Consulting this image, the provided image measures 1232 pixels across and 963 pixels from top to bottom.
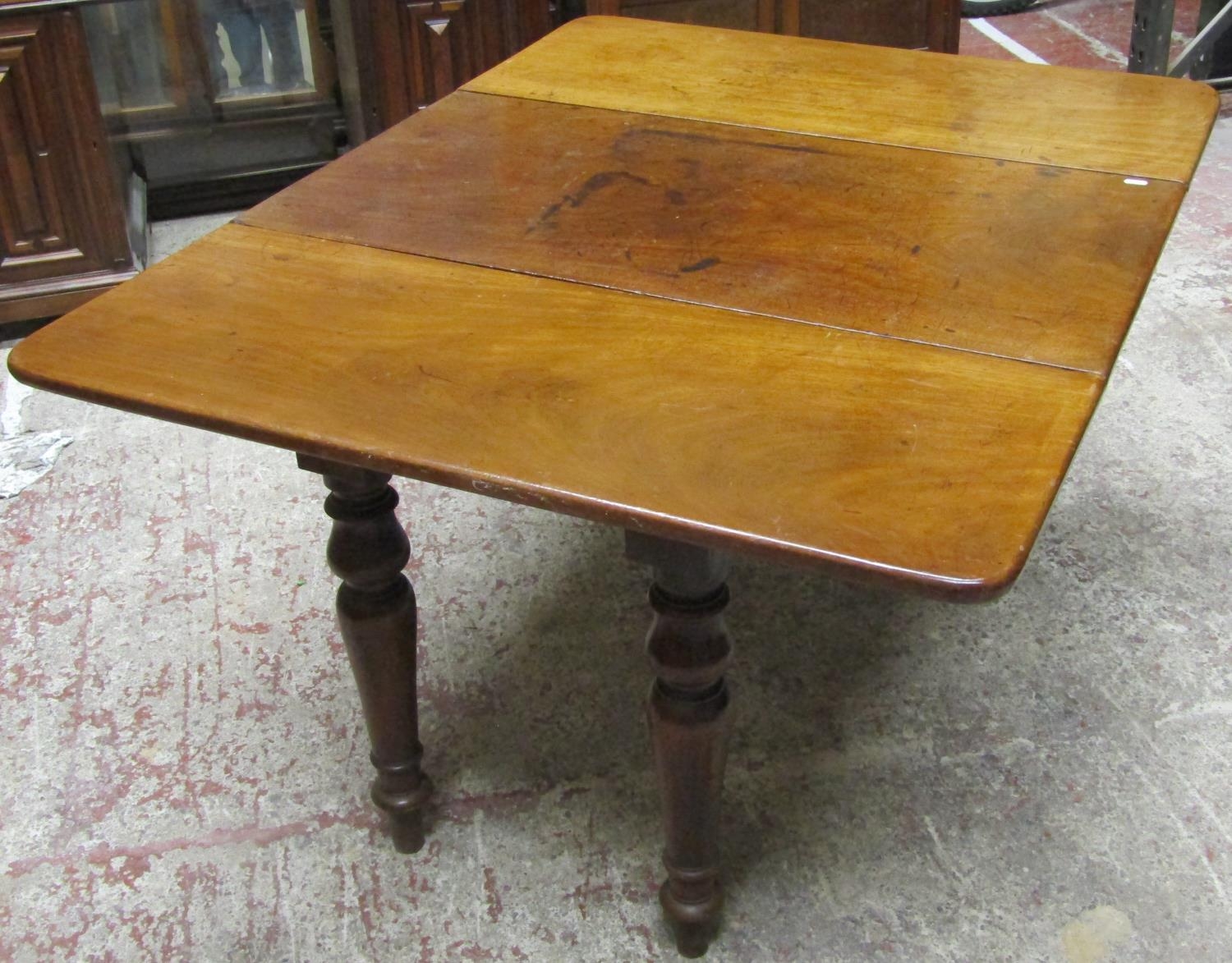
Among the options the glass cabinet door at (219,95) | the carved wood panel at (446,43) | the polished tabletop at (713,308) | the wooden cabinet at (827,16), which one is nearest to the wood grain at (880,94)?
the polished tabletop at (713,308)

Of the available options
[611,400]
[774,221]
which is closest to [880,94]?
[774,221]

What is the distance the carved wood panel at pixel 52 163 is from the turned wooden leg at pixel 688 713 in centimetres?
167

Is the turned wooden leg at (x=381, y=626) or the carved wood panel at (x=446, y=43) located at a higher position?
the carved wood panel at (x=446, y=43)

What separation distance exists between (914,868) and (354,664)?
63 centimetres

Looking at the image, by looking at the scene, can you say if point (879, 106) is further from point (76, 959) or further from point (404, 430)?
point (76, 959)

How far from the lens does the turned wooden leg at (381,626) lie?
4.18 ft

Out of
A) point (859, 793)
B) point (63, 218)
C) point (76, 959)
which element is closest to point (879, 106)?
point (859, 793)

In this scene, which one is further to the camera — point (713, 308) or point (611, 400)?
point (713, 308)

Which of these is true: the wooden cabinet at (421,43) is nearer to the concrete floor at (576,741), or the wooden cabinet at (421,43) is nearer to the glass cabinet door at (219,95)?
the glass cabinet door at (219,95)

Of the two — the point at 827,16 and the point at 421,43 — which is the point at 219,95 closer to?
the point at 421,43

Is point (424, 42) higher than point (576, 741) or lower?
higher

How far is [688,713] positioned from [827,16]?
6.98ft

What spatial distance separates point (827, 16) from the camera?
9.41ft

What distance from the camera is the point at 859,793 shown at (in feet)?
4.95
